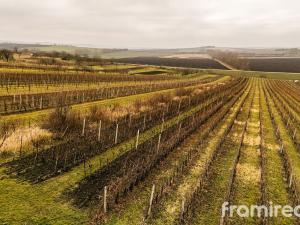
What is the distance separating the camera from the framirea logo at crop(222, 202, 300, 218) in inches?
508

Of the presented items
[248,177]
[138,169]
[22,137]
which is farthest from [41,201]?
[248,177]

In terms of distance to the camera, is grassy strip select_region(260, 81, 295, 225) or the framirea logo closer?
the framirea logo

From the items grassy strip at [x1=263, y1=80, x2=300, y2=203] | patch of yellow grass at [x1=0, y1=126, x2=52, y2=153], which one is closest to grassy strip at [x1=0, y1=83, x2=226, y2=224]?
patch of yellow grass at [x1=0, y1=126, x2=52, y2=153]

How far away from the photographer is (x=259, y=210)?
13.3 m

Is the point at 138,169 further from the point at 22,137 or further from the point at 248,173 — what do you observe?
the point at 22,137

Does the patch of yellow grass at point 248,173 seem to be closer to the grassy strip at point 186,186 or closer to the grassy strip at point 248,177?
the grassy strip at point 248,177

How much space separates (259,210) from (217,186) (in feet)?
8.54

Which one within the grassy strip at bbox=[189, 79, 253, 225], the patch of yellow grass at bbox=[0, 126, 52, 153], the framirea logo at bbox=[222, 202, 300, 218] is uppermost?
the patch of yellow grass at bbox=[0, 126, 52, 153]

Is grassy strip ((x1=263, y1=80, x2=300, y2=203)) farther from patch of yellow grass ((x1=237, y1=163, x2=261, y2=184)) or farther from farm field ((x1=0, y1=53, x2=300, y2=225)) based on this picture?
patch of yellow grass ((x1=237, y1=163, x2=261, y2=184))

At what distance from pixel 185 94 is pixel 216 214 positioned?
37.2m

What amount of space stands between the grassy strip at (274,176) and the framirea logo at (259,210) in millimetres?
295

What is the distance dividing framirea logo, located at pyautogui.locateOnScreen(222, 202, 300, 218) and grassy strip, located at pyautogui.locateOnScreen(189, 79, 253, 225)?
43cm

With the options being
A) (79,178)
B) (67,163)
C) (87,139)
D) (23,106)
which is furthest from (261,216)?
(23,106)

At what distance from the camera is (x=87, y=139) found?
846 inches
